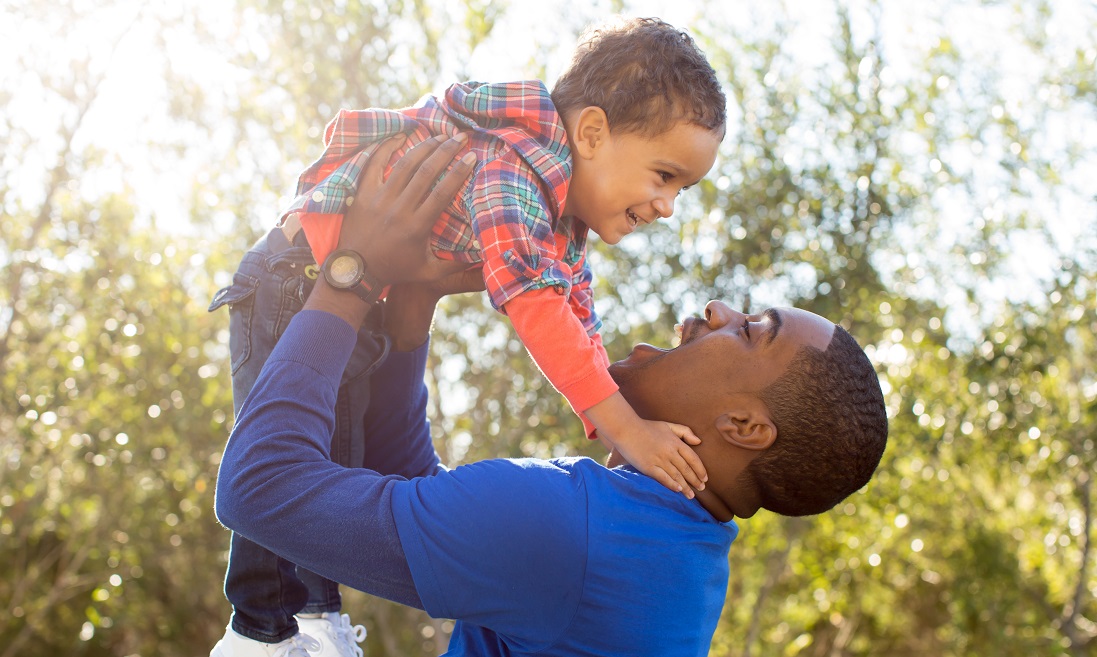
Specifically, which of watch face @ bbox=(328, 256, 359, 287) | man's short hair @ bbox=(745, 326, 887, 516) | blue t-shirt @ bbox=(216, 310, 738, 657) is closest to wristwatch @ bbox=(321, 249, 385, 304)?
watch face @ bbox=(328, 256, 359, 287)

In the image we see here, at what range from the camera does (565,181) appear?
2162 mm

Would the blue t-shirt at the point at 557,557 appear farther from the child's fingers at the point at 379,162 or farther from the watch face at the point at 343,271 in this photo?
the child's fingers at the point at 379,162

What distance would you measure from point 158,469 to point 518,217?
4.66 metres

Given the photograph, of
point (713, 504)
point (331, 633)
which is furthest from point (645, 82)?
point (331, 633)

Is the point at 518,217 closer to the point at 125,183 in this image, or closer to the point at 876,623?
the point at 125,183

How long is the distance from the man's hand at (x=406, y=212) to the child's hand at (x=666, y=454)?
516mm

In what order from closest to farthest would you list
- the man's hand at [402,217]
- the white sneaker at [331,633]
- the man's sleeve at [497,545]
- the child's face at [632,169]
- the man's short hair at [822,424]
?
the man's sleeve at [497,545]
the man's short hair at [822,424]
the man's hand at [402,217]
the white sneaker at [331,633]
the child's face at [632,169]

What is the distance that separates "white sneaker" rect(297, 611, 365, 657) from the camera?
2125mm

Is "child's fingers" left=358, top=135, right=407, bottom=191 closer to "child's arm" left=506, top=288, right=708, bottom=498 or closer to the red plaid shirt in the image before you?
the red plaid shirt

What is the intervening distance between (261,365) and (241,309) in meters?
0.13

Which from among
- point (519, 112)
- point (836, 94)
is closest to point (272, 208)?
point (836, 94)

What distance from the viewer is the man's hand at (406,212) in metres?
1.83

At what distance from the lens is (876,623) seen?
8453mm

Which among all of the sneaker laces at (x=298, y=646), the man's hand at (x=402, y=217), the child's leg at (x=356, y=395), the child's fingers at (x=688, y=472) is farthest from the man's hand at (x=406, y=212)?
the sneaker laces at (x=298, y=646)
